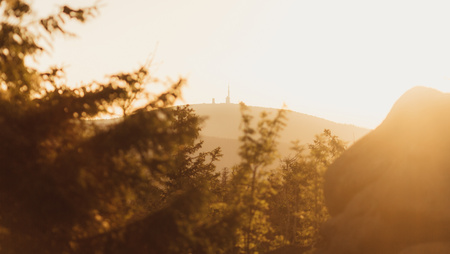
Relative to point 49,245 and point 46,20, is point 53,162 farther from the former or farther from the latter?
point 46,20

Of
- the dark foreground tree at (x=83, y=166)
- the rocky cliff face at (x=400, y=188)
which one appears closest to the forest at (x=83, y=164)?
the dark foreground tree at (x=83, y=166)

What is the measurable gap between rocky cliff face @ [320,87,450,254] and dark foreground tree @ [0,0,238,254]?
457 cm

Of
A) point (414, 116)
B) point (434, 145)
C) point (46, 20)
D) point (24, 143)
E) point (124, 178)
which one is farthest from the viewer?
point (414, 116)

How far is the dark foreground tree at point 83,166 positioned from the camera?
24.2 ft

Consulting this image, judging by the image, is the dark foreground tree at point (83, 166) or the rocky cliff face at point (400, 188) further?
the rocky cliff face at point (400, 188)

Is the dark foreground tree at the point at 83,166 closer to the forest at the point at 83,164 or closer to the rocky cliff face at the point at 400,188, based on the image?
the forest at the point at 83,164

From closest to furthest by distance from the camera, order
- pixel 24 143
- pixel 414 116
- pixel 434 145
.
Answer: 1. pixel 24 143
2. pixel 434 145
3. pixel 414 116

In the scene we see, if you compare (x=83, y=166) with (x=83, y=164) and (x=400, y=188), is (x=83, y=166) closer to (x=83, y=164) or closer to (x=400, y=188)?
(x=83, y=164)

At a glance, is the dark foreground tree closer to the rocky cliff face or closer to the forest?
the forest

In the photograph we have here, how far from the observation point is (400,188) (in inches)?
395

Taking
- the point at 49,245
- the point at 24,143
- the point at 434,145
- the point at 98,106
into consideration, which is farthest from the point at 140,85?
the point at 434,145

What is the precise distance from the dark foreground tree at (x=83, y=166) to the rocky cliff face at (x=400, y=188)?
457cm

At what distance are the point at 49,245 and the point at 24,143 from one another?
2.63m

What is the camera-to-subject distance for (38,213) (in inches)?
295
